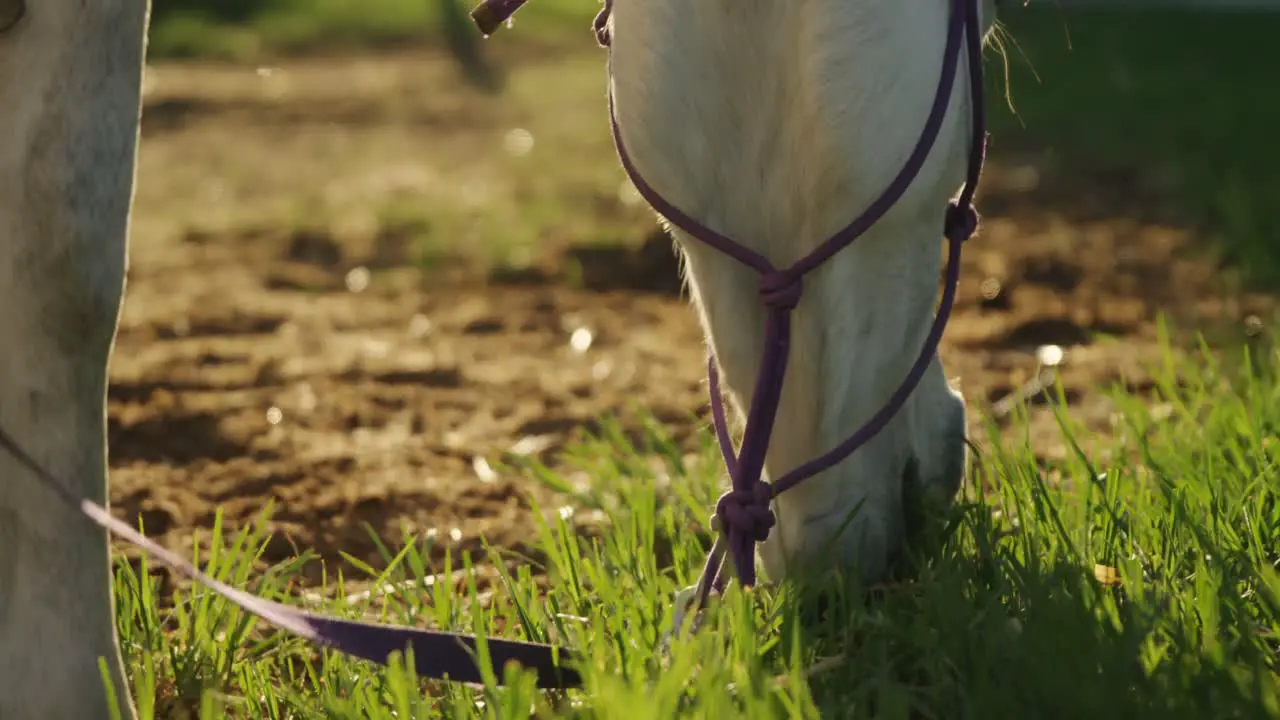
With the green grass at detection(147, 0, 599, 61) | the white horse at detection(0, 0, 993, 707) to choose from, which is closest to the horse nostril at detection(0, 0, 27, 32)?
the white horse at detection(0, 0, 993, 707)

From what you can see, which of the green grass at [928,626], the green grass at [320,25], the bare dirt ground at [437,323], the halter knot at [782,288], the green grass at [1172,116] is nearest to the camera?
the green grass at [928,626]

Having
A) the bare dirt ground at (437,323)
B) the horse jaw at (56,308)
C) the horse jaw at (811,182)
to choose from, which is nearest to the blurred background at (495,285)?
the bare dirt ground at (437,323)

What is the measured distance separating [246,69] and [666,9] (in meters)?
11.0

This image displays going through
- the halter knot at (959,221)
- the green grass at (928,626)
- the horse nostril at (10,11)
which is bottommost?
the green grass at (928,626)

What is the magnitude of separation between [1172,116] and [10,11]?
23.0 feet

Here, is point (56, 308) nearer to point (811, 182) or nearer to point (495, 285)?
point (811, 182)

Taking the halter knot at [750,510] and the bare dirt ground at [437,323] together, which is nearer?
the halter knot at [750,510]

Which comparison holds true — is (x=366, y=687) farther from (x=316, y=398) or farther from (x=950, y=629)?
(x=316, y=398)

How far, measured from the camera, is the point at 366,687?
6.20 ft

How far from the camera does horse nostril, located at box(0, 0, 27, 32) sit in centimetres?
167

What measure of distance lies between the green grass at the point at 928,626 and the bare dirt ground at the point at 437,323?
36 cm

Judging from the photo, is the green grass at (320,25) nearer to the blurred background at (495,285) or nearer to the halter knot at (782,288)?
the blurred background at (495,285)

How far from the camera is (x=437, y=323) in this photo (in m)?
4.89

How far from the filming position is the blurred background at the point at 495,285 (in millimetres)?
3344
